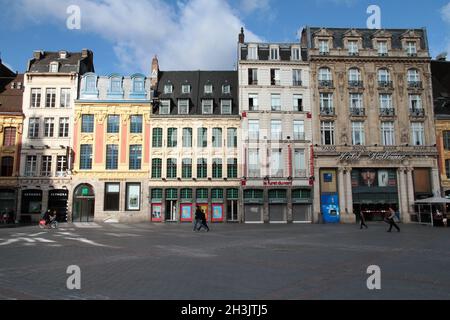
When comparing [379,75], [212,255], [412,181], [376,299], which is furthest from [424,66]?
[376,299]

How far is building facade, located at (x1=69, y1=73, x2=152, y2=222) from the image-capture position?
124 feet

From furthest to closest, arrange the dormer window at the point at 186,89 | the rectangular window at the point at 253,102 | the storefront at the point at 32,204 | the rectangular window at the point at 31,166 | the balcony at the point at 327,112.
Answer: the dormer window at the point at 186,89
the rectangular window at the point at 253,102
the balcony at the point at 327,112
the rectangular window at the point at 31,166
the storefront at the point at 32,204

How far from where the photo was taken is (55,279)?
8.63 meters

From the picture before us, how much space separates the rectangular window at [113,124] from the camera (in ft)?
128

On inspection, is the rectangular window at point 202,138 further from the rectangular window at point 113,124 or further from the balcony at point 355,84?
the balcony at point 355,84

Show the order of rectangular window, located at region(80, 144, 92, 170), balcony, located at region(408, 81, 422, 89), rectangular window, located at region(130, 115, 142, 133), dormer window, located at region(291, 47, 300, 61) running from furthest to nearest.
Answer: dormer window, located at region(291, 47, 300, 61) → balcony, located at region(408, 81, 422, 89) → rectangular window, located at region(130, 115, 142, 133) → rectangular window, located at region(80, 144, 92, 170)

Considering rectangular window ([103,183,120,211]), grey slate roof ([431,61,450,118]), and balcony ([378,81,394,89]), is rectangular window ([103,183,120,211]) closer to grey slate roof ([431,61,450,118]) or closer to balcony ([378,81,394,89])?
balcony ([378,81,394,89])

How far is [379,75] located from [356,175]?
12243 millimetres

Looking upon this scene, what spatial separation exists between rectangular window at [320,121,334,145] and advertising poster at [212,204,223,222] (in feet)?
45.7

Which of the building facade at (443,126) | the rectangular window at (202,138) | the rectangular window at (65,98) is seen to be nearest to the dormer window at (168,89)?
the rectangular window at (202,138)

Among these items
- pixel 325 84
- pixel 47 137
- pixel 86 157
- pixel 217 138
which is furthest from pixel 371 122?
pixel 47 137

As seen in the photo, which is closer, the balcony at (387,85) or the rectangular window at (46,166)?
the rectangular window at (46,166)

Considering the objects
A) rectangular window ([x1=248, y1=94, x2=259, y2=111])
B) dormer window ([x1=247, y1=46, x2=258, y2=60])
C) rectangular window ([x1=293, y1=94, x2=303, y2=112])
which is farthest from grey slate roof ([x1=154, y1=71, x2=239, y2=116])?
rectangular window ([x1=293, y1=94, x2=303, y2=112])

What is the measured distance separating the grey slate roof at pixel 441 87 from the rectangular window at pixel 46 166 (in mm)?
43877
